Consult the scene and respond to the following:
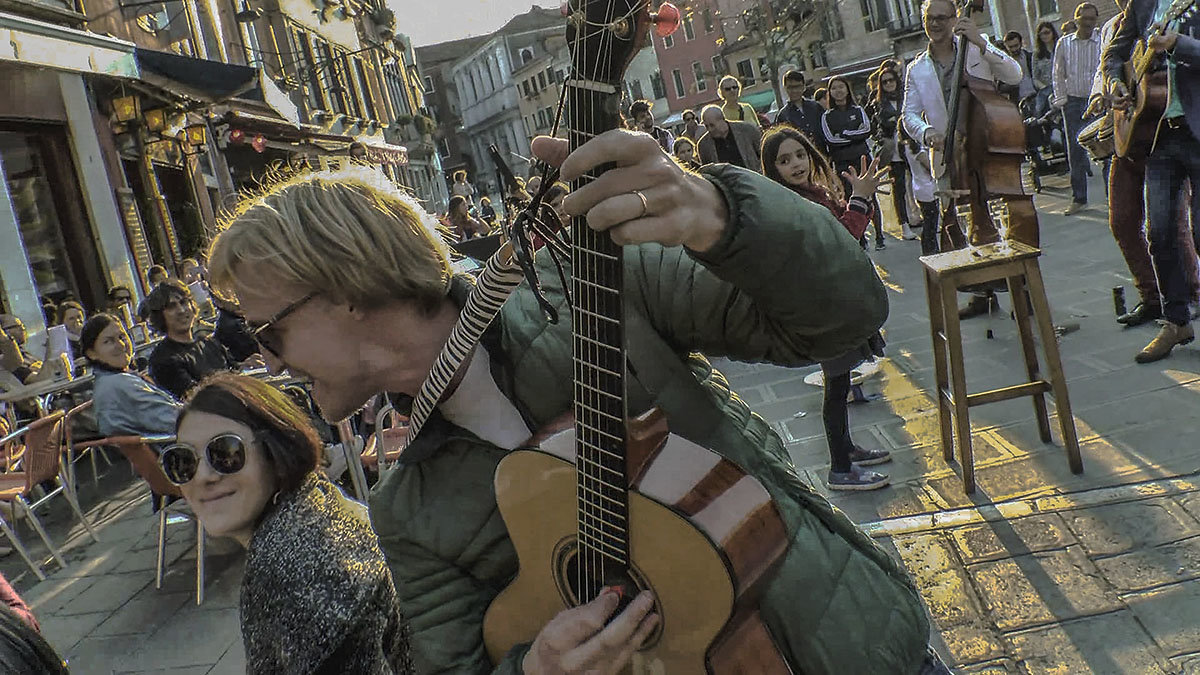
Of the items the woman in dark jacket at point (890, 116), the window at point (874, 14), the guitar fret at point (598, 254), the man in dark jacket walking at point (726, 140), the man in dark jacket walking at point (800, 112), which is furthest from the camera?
the window at point (874, 14)

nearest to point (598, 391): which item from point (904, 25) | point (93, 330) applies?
point (93, 330)

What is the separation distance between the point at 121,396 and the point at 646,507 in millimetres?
4815

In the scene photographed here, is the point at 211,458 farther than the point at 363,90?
No

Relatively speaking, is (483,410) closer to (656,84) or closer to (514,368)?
(514,368)

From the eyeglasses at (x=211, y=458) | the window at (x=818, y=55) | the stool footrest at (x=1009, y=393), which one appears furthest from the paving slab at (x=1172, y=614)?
the window at (x=818, y=55)

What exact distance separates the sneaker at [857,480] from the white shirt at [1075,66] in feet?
22.5

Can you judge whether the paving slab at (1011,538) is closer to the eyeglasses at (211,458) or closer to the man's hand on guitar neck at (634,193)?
the eyeglasses at (211,458)

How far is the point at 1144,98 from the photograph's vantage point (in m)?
4.53

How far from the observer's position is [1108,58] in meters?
4.79

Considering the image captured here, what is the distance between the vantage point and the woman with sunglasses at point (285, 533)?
2.28 m

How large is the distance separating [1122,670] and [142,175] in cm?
1444

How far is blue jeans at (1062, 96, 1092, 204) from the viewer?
934 cm

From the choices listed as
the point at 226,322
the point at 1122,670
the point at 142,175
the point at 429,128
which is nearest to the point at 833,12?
the point at 429,128

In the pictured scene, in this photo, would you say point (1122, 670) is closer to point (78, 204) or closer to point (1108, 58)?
point (1108, 58)
